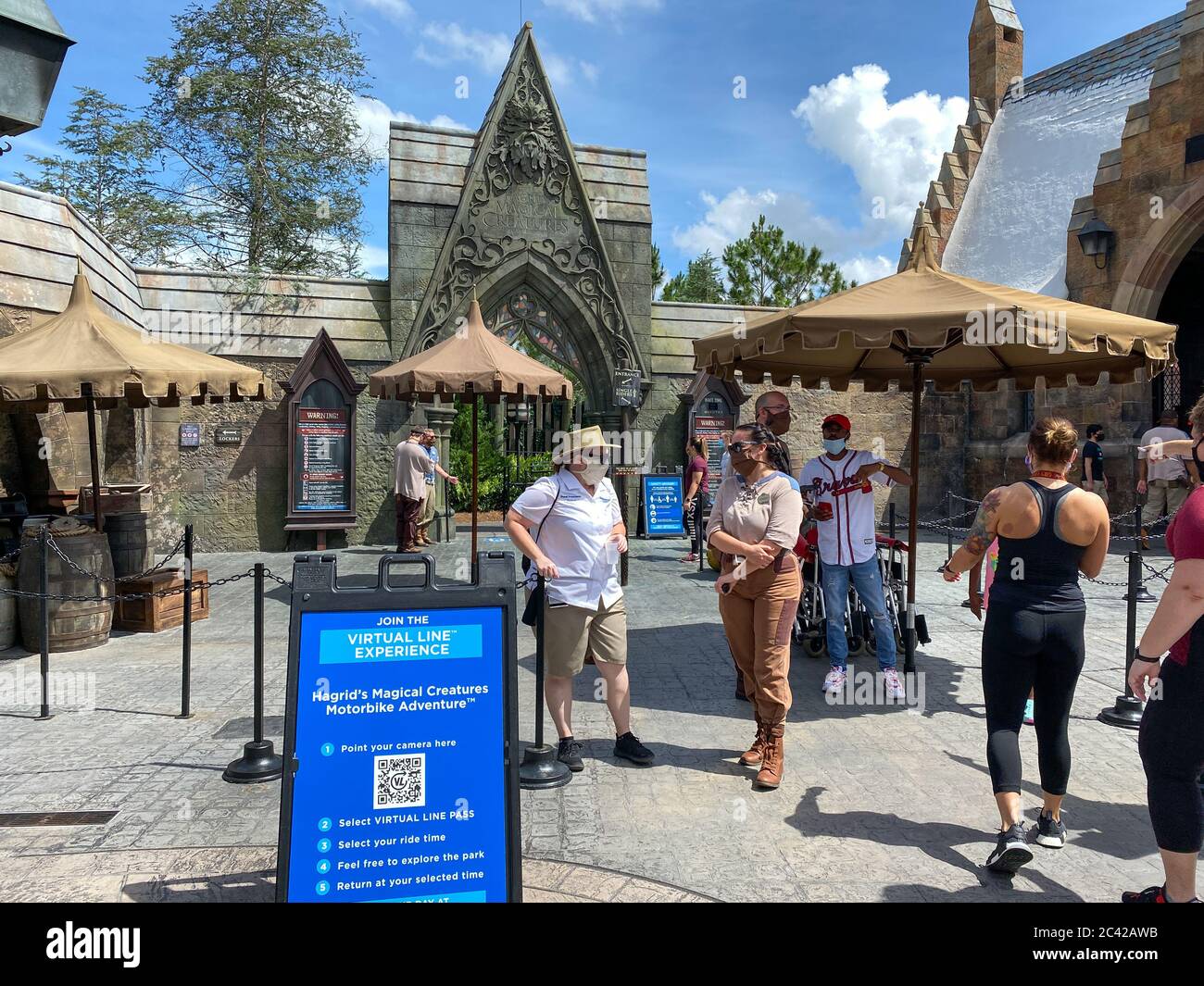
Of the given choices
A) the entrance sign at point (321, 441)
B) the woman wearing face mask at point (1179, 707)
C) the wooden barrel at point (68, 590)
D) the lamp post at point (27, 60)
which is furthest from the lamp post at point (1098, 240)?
the lamp post at point (27, 60)

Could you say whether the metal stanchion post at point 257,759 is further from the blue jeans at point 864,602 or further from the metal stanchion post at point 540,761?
the blue jeans at point 864,602

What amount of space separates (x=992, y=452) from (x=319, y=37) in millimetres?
21251

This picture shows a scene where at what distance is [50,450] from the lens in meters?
9.25

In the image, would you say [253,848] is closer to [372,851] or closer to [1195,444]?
[372,851]

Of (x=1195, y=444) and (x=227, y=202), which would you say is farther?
(x=227, y=202)

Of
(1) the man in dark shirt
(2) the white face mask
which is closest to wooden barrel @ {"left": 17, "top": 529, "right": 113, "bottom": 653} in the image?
(2) the white face mask

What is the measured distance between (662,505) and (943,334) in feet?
33.1

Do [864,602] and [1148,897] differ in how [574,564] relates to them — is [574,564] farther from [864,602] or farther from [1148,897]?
[1148,897]

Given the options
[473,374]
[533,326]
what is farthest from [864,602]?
[533,326]

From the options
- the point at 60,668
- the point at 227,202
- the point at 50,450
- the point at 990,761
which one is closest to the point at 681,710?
the point at 990,761

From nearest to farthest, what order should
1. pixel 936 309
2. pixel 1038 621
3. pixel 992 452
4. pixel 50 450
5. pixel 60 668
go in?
pixel 1038 621
pixel 936 309
pixel 60 668
pixel 50 450
pixel 992 452

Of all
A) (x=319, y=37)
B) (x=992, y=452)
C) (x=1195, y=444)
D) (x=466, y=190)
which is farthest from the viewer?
(x=319, y=37)

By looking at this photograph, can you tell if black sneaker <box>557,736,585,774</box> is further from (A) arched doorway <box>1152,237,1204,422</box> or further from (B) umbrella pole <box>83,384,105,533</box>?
(A) arched doorway <box>1152,237,1204,422</box>

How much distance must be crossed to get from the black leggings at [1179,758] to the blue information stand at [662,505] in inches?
473
